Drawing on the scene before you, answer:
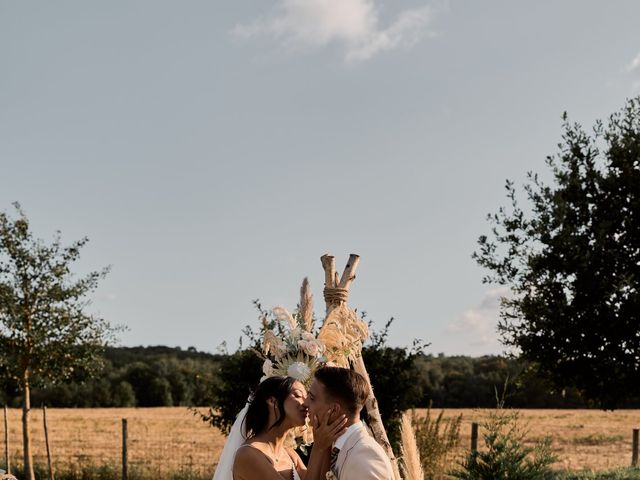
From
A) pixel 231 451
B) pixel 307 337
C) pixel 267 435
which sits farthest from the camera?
pixel 307 337

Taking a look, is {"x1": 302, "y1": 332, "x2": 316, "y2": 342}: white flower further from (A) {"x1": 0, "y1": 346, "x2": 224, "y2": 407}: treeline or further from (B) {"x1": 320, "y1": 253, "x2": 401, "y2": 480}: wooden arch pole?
(A) {"x1": 0, "y1": 346, "x2": 224, "y2": 407}: treeline

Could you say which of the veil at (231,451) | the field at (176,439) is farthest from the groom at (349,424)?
the field at (176,439)

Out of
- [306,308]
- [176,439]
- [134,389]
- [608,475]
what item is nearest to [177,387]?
[134,389]

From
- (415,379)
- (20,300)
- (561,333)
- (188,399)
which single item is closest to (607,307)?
(561,333)

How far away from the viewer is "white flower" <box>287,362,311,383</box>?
5824mm

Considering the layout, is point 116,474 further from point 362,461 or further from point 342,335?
point 362,461

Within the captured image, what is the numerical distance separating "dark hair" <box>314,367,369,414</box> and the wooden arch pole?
2.88m

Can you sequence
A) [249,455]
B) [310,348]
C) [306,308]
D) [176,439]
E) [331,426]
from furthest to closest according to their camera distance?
[176,439], [306,308], [310,348], [249,455], [331,426]

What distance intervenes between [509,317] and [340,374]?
10.3 meters

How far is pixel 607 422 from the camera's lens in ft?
140

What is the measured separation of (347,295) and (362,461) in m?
3.49

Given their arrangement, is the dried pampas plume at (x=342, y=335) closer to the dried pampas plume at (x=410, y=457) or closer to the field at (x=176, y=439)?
the dried pampas plume at (x=410, y=457)

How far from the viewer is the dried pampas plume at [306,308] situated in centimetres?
659

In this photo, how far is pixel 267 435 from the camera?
16.6 feet
